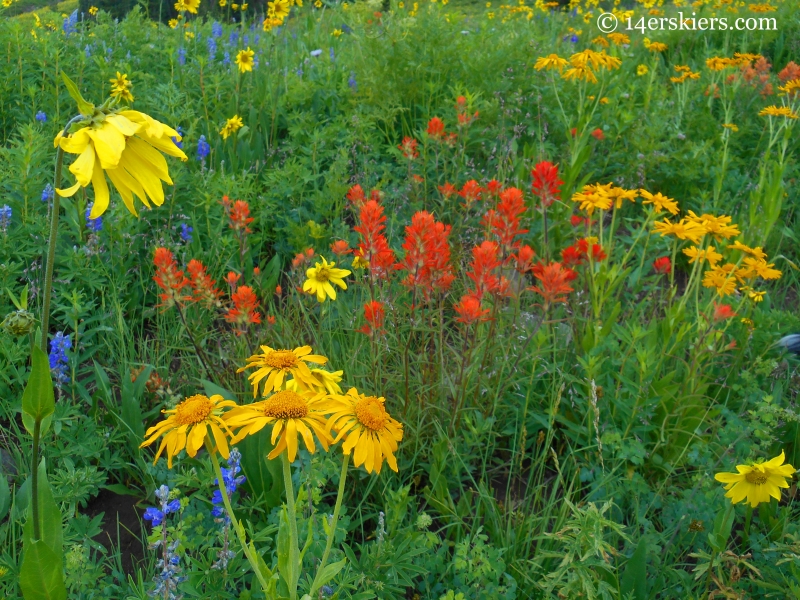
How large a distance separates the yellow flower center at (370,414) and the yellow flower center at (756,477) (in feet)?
2.99

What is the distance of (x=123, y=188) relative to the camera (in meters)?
1.05

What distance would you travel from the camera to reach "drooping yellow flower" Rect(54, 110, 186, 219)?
967 millimetres

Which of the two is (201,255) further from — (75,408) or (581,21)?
(581,21)

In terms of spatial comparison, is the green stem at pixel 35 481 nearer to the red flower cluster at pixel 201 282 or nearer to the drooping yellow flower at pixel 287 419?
the drooping yellow flower at pixel 287 419

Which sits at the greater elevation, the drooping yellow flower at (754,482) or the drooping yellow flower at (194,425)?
the drooping yellow flower at (194,425)

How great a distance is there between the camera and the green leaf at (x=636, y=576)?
1605 millimetres

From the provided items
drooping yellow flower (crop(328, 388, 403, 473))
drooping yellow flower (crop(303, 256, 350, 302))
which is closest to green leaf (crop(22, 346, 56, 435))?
drooping yellow flower (crop(328, 388, 403, 473))

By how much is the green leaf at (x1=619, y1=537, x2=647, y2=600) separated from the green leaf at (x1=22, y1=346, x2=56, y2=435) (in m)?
1.37

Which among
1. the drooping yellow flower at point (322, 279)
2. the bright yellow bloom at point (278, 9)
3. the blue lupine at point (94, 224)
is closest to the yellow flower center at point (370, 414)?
the drooping yellow flower at point (322, 279)

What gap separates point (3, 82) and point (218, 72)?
3.95 ft

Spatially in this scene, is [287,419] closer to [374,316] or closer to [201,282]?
[374,316]

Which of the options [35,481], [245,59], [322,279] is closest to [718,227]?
[322,279]

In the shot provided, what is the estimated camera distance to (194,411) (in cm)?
102

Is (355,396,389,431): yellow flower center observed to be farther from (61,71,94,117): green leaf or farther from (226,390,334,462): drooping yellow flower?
(61,71,94,117): green leaf
